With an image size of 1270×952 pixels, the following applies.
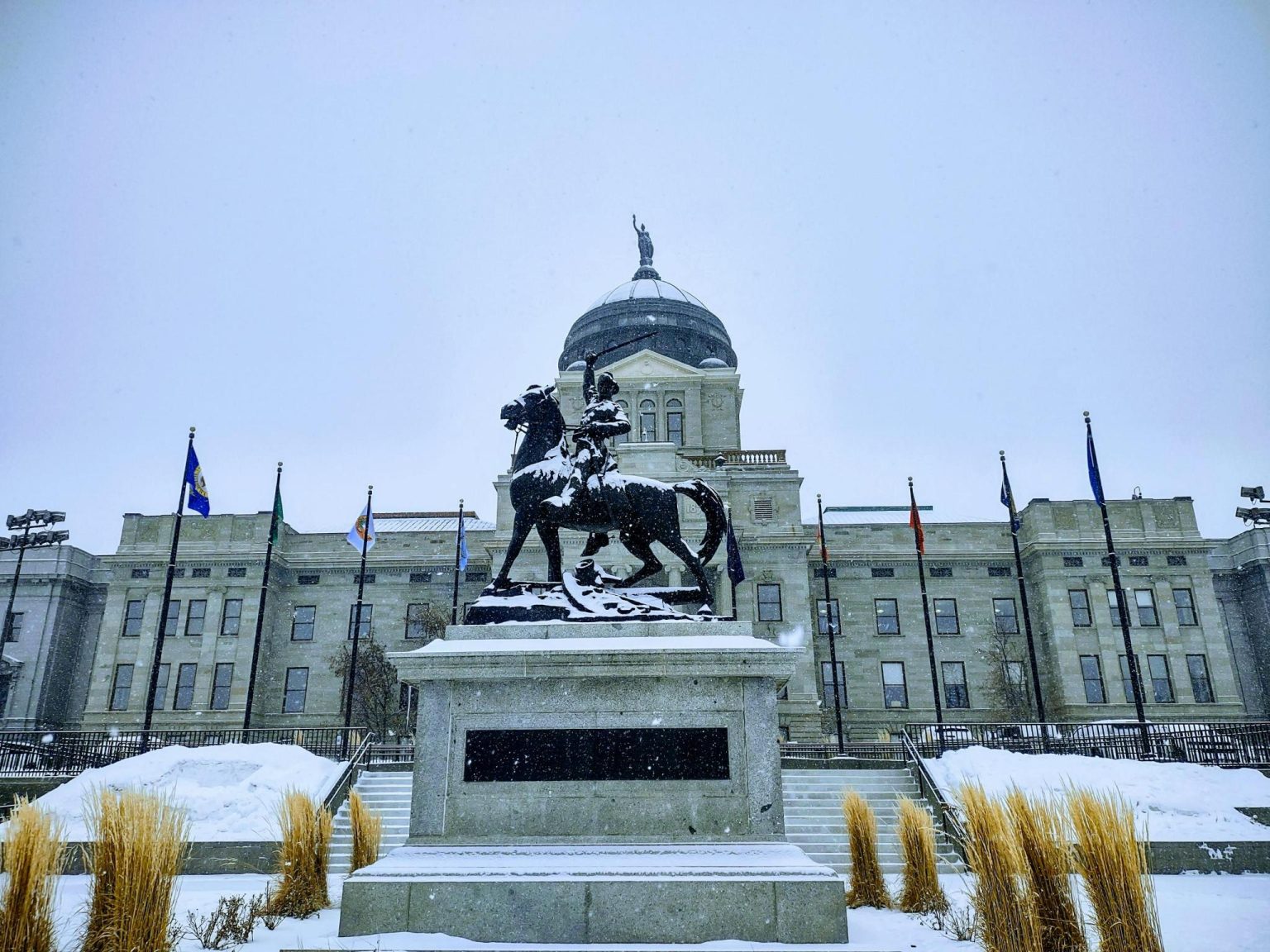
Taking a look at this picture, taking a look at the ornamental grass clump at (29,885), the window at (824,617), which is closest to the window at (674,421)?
the window at (824,617)

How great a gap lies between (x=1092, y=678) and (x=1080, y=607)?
11.6 ft

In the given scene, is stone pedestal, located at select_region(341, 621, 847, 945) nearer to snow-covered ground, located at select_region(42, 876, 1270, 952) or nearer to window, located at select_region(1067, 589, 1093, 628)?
snow-covered ground, located at select_region(42, 876, 1270, 952)

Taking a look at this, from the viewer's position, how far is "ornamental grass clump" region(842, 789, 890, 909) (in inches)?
376

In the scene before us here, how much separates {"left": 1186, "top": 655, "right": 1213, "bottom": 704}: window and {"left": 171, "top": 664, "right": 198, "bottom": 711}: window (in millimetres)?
49178

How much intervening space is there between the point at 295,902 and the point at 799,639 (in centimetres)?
3377

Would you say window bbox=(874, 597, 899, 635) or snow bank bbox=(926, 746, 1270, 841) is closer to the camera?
snow bank bbox=(926, 746, 1270, 841)

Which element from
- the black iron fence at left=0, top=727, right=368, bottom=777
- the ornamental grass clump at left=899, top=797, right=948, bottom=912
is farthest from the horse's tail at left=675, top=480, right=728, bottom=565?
the black iron fence at left=0, top=727, right=368, bottom=777

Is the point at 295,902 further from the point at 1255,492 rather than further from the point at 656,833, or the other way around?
the point at 1255,492

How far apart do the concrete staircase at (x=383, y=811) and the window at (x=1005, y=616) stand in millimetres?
34159

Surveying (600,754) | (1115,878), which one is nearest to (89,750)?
(600,754)

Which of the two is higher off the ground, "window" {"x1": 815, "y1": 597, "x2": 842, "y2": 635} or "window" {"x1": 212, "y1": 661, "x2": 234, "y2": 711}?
"window" {"x1": 815, "y1": 597, "x2": 842, "y2": 635}

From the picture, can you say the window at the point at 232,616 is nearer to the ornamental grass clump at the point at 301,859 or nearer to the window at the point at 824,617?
the window at the point at 824,617

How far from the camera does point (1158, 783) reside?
16.2 m

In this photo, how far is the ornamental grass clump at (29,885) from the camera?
516cm
